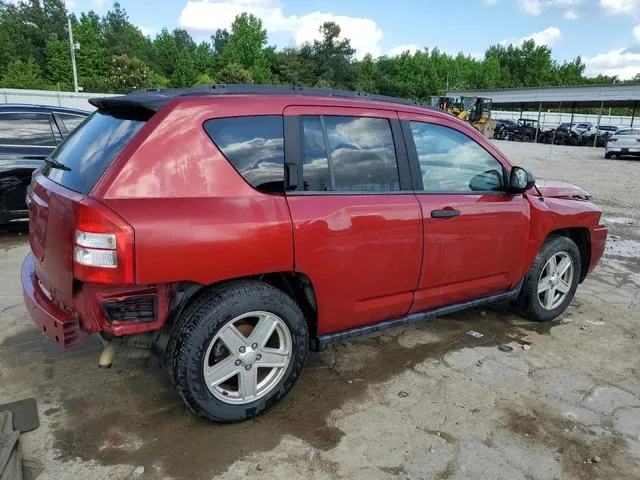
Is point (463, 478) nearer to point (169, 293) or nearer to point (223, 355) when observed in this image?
point (223, 355)

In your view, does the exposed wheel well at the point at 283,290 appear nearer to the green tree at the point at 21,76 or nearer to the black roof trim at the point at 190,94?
the black roof trim at the point at 190,94

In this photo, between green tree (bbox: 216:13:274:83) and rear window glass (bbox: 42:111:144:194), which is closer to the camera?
rear window glass (bbox: 42:111:144:194)

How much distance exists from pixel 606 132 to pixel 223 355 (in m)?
38.9

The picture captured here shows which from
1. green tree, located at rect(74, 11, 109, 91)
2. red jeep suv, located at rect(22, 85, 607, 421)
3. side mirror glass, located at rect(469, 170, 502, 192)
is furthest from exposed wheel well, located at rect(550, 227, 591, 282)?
green tree, located at rect(74, 11, 109, 91)

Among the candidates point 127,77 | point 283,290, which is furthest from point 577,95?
point 283,290

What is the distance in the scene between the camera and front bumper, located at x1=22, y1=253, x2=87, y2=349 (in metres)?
2.61

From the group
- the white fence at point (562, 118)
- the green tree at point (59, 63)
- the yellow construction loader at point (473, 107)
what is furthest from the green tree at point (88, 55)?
the white fence at point (562, 118)

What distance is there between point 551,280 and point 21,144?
6321mm

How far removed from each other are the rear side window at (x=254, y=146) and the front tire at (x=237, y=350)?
1.89 feet

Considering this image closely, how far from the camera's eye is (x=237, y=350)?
279 centimetres

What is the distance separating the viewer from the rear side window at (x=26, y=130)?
6395mm

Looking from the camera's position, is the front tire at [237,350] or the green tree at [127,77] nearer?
the front tire at [237,350]

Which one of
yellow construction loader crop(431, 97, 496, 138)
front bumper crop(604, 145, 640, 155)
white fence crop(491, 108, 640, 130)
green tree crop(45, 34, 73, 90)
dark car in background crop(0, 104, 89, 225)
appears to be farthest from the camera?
green tree crop(45, 34, 73, 90)

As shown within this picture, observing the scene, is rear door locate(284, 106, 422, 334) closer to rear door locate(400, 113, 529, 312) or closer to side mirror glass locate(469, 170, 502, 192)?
rear door locate(400, 113, 529, 312)
